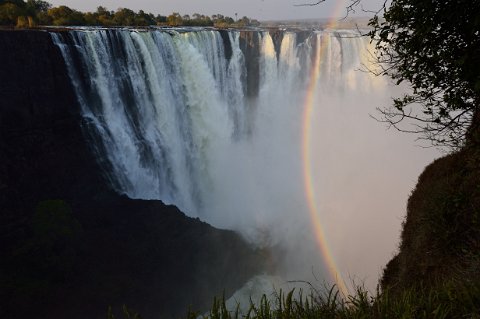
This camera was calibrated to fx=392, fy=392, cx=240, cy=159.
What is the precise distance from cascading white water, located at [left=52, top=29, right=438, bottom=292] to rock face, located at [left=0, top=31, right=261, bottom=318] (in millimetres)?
1069

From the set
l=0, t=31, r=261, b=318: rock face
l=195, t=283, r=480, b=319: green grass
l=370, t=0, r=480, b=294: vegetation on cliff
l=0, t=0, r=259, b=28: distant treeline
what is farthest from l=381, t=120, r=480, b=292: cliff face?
Result: l=0, t=0, r=259, b=28: distant treeline

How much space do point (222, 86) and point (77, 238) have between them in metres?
15.7

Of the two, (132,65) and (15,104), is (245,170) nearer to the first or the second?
(132,65)

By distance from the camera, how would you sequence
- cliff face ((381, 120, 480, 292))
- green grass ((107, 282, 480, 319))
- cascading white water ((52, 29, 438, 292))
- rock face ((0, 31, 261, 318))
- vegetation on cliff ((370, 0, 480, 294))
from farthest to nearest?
cascading white water ((52, 29, 438, 292)) → rock face ((0, 31, 261, 318)) → cliff face ((381, 120, 480, 292)) → vegetation on cliff ((370, 0, 480, 294)) → green grass ((107, 282, 480, 319))

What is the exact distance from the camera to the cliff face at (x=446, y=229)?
508 centimetres

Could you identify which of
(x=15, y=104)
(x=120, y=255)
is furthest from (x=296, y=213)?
(x=15, y=104)

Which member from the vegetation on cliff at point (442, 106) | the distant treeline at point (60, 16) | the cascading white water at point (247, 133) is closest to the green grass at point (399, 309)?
the vegetation on cliff at point (442, 106)

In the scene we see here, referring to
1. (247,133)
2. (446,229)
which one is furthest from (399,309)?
(247,133)

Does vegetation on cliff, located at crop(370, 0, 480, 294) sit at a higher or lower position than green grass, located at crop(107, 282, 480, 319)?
higher

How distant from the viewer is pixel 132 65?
2019 centimetres

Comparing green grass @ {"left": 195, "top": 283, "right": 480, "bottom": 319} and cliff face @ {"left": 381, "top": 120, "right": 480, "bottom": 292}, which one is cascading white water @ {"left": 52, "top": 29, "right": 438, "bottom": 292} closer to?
cliff face @ {"left": 381, "top": 120, "right": 480, "bottom": 292}

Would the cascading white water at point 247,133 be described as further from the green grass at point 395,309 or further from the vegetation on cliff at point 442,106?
the green grass at point 395,309

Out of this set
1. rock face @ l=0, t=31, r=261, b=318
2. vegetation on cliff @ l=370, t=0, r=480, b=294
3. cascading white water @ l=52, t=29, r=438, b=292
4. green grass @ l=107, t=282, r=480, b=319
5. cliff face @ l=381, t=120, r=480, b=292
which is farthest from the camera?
cascading white water @ l=52, t=29, r=438, b=292

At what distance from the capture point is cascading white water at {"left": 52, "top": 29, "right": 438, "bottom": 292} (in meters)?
19.8
